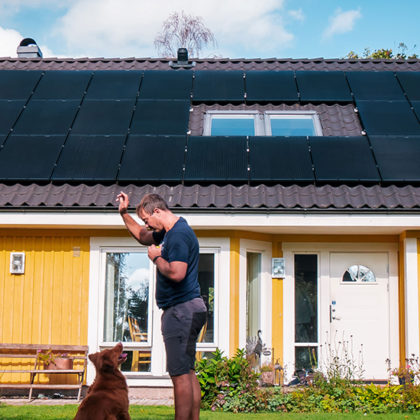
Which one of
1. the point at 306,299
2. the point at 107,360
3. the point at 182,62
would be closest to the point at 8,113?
the point at 182,62

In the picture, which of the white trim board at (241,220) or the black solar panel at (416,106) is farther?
the black solar panel at (416,106)

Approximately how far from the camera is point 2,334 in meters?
10.1

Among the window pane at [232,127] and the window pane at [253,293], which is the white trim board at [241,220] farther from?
the window pane at [232,127]

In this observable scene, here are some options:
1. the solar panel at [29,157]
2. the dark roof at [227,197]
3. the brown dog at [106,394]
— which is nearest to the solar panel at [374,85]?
the dark roof at [227,197]

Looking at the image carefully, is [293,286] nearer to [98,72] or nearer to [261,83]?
[261,83]

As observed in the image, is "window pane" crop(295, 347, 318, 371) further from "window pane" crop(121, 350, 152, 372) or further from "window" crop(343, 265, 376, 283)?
"window pane" crop(121, 350, 152, 372)

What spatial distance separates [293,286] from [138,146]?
3320mm

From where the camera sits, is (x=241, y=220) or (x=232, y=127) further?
(x=232, y=127)

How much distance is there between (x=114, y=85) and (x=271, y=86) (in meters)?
3.00

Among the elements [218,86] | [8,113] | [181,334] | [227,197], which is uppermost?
[218,86]

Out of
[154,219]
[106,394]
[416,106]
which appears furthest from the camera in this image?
[416,106]

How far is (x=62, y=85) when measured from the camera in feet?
42.4

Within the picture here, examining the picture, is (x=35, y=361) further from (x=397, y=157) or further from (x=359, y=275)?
(x=397, y=157)

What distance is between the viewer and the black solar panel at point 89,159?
33.3 ft
